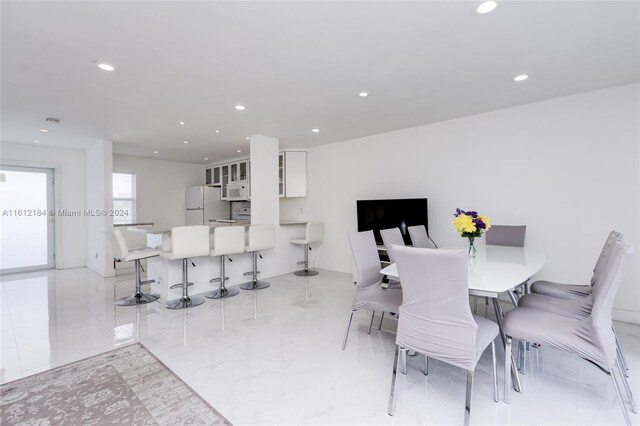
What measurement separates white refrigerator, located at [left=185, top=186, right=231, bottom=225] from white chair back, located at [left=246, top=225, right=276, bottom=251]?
3.42 m

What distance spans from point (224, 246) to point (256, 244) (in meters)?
0.54

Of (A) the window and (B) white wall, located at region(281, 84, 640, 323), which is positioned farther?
(A) the window

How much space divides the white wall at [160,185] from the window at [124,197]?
11 centimetres

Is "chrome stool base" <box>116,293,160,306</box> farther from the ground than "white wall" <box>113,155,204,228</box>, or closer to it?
closer to it

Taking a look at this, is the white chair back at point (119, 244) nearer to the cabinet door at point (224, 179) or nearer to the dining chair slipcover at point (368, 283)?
the dining chair slipcover at point (368, 283)

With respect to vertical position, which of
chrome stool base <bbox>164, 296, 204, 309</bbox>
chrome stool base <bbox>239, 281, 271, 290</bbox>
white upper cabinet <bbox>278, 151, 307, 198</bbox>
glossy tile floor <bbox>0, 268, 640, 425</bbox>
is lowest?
glossy tile floor <bbox>0, 268, 640, 425</bbox>

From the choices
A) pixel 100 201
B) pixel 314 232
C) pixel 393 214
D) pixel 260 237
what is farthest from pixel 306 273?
pixel 100 201

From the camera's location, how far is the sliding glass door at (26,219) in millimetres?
5500

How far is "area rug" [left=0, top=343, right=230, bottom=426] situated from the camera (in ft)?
5.75

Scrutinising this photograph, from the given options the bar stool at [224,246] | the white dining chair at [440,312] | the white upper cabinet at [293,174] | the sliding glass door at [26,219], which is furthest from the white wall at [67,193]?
the white dining chair at [440,312]

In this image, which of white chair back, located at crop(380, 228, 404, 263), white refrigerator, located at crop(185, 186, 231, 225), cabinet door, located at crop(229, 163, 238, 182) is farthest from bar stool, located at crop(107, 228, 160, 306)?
white refrigerator, located at crop(185, 186, 231, 225)

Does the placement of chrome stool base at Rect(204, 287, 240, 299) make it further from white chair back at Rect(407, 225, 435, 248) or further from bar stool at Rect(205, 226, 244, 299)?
white chair back at Rect(407, 225, 435, 248)

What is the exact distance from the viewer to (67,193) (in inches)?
237

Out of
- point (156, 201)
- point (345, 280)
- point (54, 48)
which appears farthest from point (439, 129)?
point (156, 201)
